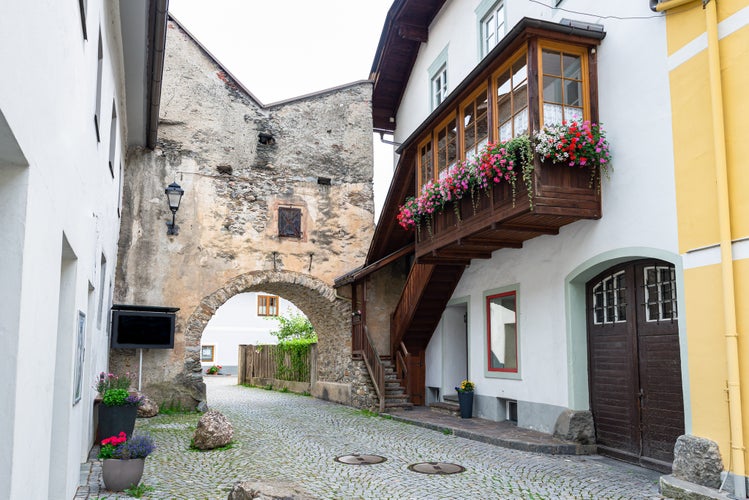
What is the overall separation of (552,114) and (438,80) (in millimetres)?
7077

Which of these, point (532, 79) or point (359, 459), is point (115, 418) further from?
point (532, 79)

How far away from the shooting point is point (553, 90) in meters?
8.88

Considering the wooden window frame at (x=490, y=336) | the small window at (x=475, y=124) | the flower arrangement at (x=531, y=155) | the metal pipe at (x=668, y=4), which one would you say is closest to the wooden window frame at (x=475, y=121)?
the small window at (x=475, y=124)

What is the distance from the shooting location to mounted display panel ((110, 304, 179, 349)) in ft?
42.2

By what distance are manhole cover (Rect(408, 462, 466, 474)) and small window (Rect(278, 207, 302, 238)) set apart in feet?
28.9

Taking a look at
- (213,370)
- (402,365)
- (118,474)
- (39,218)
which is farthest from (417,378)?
(213,370)

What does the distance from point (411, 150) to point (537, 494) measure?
308 inches

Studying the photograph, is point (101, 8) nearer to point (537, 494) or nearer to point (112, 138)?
point (112, 138)

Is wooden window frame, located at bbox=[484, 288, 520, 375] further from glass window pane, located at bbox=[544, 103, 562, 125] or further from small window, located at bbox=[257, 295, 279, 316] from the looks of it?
small window, located at bbox=[257, 295, 279, 316]

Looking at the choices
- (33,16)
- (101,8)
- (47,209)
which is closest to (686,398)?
(47,209)

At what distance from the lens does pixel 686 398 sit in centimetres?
693

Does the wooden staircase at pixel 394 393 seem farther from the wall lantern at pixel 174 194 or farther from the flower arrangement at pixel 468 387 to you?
the wall lantern at pixel 174 194

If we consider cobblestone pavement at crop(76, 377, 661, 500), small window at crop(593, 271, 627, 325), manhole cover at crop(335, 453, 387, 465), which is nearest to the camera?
cobblestone pavement at crop(76, 377, 661, 500)

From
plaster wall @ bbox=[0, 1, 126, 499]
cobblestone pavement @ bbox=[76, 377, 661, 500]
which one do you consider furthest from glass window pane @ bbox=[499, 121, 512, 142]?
plaster wall @ bbox=[0, 1, 126, 499]
